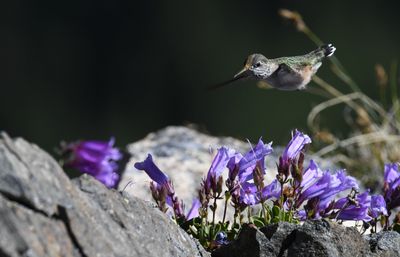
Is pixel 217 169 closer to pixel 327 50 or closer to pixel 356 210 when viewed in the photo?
pixel 356 210

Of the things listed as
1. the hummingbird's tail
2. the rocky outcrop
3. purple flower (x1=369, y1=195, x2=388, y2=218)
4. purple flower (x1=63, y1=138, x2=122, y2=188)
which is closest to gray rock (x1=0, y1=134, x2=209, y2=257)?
the rocky outcrop

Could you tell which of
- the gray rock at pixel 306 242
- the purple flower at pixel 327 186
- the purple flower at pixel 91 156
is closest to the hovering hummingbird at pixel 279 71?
the purple flower at pixel 327 186

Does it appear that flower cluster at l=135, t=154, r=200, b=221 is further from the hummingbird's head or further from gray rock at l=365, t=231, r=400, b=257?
gray rock at l=365, t=231, r=400, b=257

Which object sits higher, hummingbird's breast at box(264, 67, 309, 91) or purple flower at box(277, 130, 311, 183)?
hummingbird's breast at box(264, 67, 309, 91)

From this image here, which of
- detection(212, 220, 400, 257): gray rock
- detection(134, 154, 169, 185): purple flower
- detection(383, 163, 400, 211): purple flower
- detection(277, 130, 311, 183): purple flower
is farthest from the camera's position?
detection(383, 163, 400, 211): purple flower

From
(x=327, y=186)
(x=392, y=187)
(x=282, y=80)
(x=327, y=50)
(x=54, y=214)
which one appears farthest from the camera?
(x=327, y=50)

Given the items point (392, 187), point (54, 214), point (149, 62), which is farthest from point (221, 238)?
point (149, 62)
